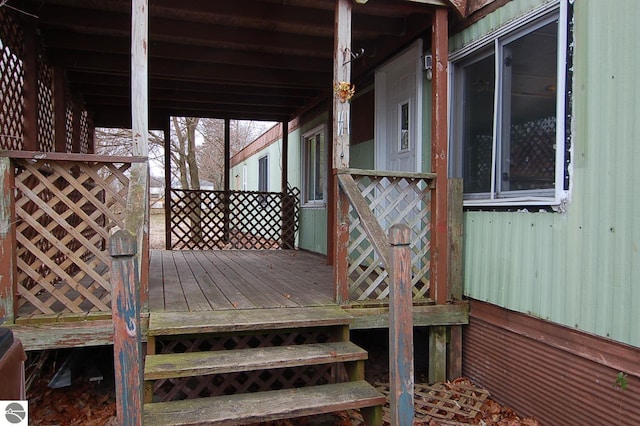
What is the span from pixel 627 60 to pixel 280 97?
5308mm

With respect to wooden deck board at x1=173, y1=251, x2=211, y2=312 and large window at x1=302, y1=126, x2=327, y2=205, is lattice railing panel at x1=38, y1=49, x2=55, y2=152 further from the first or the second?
large window at x1=302, y1=126, x2=327, y2=205

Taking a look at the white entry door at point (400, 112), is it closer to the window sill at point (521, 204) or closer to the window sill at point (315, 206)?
the window sill at point (521, 204)

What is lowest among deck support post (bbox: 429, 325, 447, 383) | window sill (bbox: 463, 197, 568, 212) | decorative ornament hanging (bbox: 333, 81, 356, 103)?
deck support post (bbox: 429, 325, 447, 383)

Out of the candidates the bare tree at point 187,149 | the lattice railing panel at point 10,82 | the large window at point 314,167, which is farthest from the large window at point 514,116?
the bare tree at point 187,149

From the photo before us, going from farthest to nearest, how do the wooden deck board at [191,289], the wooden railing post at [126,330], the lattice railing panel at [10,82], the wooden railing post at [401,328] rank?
the lattice railing panel at [10,82], the wooden deck board at [191,289], the wooden railing post at [401,328], the wooden railing post at [126,330]

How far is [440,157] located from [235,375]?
2152 millimetres

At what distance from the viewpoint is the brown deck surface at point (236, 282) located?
3354mm

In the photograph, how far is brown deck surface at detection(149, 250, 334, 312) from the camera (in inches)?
132

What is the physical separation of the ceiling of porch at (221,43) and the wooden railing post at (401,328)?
2.16 m

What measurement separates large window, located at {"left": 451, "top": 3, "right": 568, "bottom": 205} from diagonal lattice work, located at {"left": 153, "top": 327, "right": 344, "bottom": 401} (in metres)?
1.69

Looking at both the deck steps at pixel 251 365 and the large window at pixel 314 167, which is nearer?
the deck steps at pixel 251 365

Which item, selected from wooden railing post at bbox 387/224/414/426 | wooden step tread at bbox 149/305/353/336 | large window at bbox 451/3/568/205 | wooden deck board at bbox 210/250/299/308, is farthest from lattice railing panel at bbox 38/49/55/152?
large window at bbox 451/3/568/205

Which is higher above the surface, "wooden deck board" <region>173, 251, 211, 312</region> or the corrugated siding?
the corrugated siding

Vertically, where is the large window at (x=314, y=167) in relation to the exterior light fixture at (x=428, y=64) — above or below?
below
